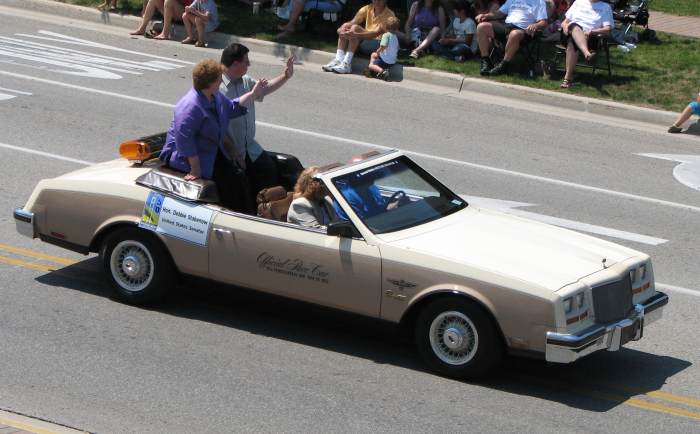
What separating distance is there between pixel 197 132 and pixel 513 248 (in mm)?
2702

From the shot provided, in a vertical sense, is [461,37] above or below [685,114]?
above

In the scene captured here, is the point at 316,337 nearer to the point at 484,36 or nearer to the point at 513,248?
the point at 513,248

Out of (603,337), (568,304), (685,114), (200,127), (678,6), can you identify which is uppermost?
(678,6)

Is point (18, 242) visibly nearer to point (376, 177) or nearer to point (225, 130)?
point (225, 130)

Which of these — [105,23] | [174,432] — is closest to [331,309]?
[174,432]

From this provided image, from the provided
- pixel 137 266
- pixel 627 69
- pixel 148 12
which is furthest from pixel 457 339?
pixel 148 12

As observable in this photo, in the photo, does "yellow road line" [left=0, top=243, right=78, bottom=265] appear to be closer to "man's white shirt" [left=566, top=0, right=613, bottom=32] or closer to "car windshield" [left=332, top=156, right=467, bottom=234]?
"car windshield" [left=332, top=156, right=467, bottom=234]

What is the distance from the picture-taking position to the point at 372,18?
1905 cm

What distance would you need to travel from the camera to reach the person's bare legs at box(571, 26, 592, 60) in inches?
694

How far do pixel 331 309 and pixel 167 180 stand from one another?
176 centimetres

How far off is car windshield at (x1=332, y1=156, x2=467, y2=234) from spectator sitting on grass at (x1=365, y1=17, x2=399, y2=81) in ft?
30.7

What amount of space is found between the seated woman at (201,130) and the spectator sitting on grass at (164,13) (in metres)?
11.3

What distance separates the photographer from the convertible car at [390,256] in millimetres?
7781

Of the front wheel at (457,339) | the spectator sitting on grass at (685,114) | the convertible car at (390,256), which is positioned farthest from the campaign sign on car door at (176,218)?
the spectator sitting on grass at (685,114)
